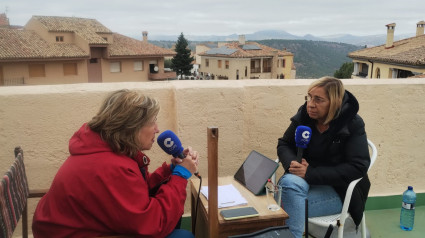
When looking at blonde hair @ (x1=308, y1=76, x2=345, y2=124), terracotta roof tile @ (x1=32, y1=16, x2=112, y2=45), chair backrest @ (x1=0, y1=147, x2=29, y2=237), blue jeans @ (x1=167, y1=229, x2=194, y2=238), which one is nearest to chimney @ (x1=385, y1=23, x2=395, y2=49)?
terracotta roof tile @ (x1=32, y1=16, x2=112, y2=45)

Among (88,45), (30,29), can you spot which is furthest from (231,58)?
(30,29)

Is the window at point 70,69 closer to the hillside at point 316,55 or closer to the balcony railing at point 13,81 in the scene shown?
the balcony railing at point 13,81

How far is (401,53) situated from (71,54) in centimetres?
3488

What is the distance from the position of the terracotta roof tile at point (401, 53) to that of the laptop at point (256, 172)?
33345 mm

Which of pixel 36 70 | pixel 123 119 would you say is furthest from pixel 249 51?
pixel 123 119

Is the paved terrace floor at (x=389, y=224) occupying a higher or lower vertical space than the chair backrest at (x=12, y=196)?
lower

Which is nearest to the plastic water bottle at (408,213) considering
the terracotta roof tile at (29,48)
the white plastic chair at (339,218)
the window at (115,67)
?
the white plastic chair at (339,218)

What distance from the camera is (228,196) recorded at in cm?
225

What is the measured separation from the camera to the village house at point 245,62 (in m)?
58.1

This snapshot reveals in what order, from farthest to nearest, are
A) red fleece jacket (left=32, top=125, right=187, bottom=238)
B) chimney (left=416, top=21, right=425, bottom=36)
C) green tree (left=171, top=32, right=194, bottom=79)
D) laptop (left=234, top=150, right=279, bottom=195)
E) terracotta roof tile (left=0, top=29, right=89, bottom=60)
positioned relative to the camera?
green tree (left=171, top=32, right=194, bottom=79), chimney (left=416, top=21, right=425, bottom=36), terracotta roof tile (left=0, top=29, right=89, bottom=60), laptop (left=234, top=150, right=279, bottom=195), red fleece jacket (left=32, top=125, right=187, bottom=238)

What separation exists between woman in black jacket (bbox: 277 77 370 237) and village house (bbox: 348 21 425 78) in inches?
1252

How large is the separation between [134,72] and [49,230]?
45827 mm

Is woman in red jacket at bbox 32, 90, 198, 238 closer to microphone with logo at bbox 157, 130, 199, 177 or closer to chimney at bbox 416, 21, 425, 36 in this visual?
microphone with logo at bbox 157, 130, 199, 177

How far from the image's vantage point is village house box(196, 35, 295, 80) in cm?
5809
